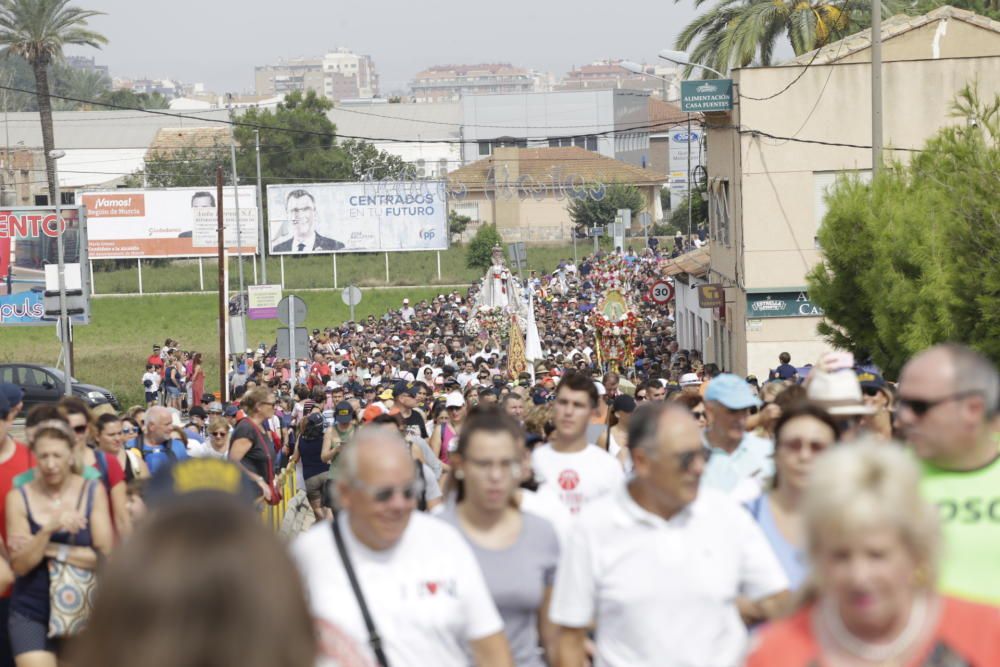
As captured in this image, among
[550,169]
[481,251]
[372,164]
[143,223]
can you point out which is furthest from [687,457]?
[550,169]

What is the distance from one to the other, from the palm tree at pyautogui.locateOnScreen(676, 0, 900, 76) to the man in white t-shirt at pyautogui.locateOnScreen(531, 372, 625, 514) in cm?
2851

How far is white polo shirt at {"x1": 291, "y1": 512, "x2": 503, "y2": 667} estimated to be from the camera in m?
4.54

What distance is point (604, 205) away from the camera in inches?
4220

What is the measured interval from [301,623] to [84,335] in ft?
215

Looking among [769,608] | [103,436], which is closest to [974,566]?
[769,608]

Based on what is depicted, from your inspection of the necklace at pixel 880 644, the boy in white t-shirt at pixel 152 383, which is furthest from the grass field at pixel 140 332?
the necklace at pixel 880 644

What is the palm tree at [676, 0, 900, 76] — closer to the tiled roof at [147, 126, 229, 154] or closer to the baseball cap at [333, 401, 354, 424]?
the baseball cap at [333, 401, 354, 424]

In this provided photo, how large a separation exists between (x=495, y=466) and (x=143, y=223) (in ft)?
264

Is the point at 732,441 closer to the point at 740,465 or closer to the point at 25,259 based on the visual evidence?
the point at 740,465

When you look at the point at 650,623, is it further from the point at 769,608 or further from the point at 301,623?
the point at 301,623

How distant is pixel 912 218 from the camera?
19328 millimetres

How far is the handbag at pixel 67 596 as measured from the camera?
691cm

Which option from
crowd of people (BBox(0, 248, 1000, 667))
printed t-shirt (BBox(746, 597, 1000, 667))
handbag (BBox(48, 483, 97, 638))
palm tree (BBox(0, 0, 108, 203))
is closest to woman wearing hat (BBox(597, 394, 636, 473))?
crowd of people (BBox(0, 248, 1000, 667))

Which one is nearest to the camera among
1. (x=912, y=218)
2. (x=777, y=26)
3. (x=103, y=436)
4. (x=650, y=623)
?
(x=650, y=623)
